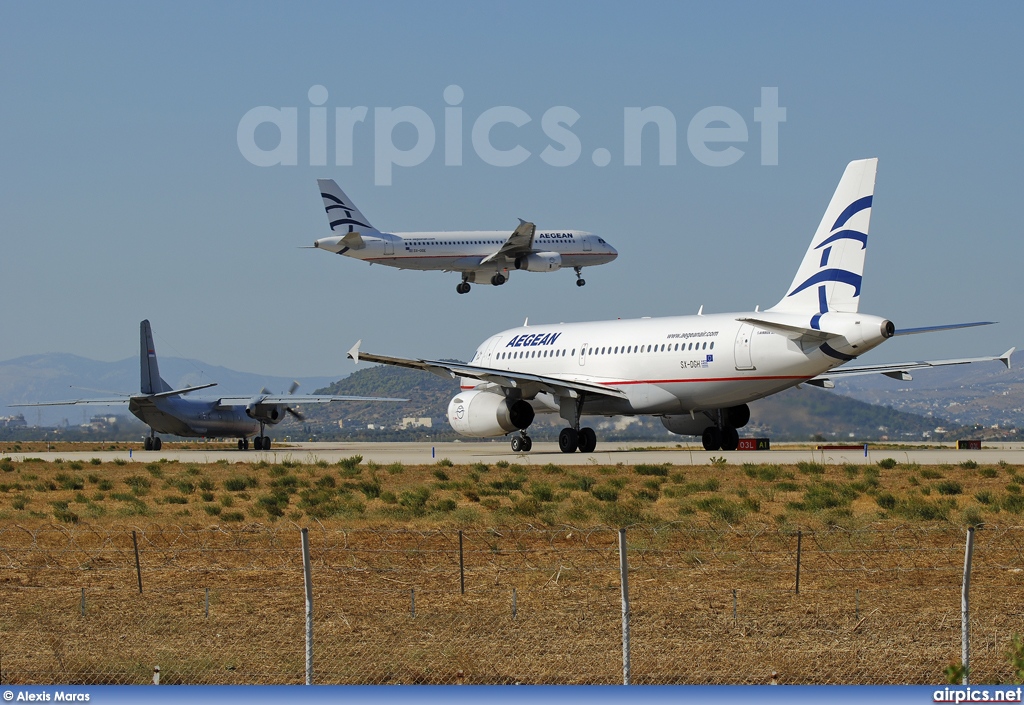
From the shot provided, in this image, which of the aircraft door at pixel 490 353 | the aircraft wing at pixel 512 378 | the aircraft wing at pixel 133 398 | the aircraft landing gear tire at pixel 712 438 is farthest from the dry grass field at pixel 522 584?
the aircraft wing at pixel 133 398

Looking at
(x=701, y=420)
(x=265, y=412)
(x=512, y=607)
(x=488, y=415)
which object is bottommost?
(x=512, y=607)

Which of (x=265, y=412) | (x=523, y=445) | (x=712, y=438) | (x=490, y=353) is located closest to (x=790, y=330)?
(x=712, y=438)

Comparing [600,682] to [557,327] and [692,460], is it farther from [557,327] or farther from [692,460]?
[557,327]

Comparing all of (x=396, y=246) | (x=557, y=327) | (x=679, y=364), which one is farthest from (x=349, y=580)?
(x=396, y=246)

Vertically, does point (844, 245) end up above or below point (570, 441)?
above

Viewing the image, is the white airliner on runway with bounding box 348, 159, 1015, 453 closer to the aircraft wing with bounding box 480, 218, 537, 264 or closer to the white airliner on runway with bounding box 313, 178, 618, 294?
the aircraft wing with bounding box 480, 218, 537, 264

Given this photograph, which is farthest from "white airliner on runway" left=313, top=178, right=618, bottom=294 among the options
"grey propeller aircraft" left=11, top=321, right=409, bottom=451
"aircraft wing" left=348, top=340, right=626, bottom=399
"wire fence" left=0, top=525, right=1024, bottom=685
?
"wire fence" left=0, top=525, right=1024, bottom=685

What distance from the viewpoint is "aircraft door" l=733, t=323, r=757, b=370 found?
3538 cm

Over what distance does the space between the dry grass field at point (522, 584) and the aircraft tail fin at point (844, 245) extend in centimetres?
705

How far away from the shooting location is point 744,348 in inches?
1395

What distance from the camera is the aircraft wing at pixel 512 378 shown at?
125 ft

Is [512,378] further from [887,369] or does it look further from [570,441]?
[887,369]

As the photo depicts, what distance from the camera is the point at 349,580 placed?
16.2 metres

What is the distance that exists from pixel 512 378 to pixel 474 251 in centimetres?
2435
